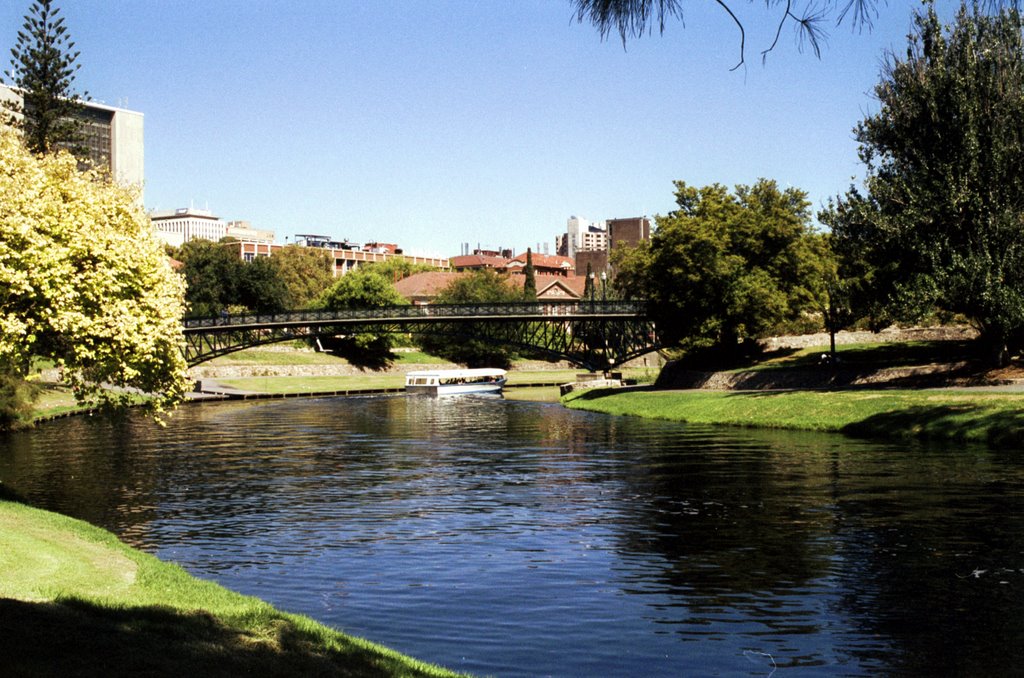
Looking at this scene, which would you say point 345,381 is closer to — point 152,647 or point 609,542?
point 609,542

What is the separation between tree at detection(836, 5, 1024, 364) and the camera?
161ft

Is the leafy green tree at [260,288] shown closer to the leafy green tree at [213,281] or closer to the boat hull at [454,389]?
the leafy green tree at [213,281]

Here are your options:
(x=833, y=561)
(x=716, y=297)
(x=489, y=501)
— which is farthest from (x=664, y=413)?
(x=833, y=561)

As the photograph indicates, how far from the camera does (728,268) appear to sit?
73.1m

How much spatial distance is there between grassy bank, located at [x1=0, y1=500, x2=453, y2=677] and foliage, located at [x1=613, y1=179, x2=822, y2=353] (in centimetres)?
5895

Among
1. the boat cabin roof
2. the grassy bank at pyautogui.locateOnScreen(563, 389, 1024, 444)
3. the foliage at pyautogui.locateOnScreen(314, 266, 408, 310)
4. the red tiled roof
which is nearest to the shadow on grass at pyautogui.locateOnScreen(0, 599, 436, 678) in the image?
the grassy bank at pyautogui.locateOnScreen(563, 389, 1024, 444)

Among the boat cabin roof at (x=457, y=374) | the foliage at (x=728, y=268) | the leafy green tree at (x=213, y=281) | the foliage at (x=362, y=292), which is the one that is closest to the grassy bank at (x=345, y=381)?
the boat cabin roof at (x=457, y=374)

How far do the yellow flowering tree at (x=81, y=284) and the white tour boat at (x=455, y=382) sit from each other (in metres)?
68.5

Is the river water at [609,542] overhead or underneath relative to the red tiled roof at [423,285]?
underneath

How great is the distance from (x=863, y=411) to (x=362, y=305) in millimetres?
98904

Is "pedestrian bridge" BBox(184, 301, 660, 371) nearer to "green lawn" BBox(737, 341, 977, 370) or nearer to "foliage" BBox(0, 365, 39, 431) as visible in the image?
"green lawn" BBox(737, 341, 977, 370)

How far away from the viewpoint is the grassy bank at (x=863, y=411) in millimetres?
44938

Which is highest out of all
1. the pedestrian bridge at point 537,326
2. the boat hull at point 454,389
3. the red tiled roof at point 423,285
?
the red tiled roof at point 423,285

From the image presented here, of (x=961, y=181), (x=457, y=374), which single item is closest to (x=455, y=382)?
(x=457, y=374)
